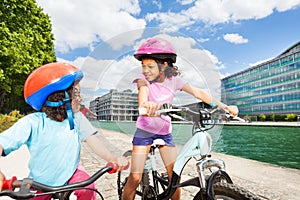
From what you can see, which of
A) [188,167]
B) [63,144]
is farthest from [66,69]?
[188,167]

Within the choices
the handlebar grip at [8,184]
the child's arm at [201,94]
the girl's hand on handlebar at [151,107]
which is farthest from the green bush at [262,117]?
the handlebar grip at [8,184]

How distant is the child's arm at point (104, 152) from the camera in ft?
4.04

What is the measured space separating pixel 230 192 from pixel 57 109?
117cm

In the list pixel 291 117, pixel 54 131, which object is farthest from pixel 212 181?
pixel 291 117

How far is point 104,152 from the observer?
1.31m

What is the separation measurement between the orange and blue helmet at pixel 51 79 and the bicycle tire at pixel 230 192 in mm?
1151

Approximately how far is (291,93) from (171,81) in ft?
163

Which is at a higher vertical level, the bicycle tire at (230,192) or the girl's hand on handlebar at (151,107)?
the girl's hand on handlebar at (151,107)

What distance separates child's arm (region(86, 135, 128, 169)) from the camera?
1230 millimetres

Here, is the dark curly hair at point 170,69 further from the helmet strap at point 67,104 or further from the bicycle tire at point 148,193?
the bicycle tire at point 148,193

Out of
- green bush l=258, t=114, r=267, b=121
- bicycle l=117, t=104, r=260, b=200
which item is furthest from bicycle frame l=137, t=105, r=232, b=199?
green bush l=258, t=114, r=267, b=121

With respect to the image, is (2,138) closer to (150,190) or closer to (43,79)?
(43,79)

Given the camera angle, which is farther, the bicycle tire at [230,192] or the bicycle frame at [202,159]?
the bicycle frame at [202,159]

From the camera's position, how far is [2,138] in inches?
48.4
